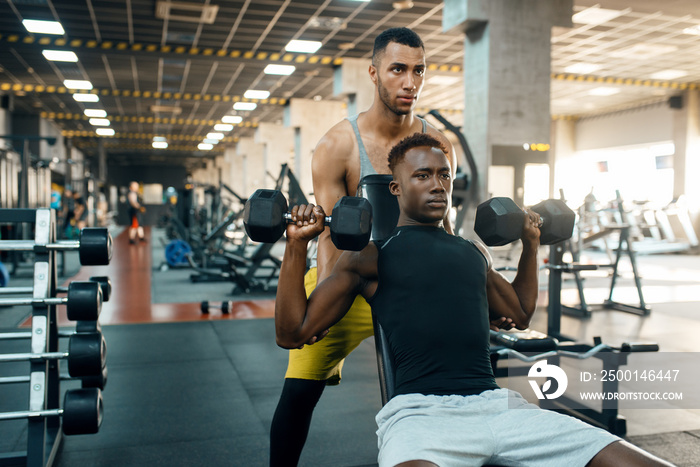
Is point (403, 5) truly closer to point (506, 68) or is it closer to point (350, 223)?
point (506, 68)

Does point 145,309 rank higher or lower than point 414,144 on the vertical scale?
lower

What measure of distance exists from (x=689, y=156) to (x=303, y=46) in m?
8.53

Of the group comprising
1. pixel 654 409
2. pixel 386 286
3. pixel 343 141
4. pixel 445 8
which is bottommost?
pixel 654 409

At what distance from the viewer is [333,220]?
46.9 inches

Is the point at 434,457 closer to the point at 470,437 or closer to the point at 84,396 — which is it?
the point at 470,437

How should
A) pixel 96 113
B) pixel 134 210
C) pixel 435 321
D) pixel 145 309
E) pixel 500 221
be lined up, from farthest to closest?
pixel 96 113 → pixel 134 210 → pixel 145 309 → pixel 500 221 → pixel 435 321

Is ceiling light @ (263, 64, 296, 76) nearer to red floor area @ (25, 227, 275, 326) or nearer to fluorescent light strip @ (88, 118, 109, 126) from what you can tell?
red floor area @ (25, 227, 275, 326)

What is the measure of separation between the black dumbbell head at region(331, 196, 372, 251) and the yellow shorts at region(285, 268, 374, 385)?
16.4 inches

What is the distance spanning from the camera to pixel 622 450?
3.52 ft

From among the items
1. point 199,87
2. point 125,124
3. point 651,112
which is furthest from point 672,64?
point 125,124

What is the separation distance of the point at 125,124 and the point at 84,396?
16.9 m

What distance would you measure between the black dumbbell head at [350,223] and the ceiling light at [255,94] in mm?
11862

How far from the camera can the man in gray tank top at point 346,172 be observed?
1538mm
